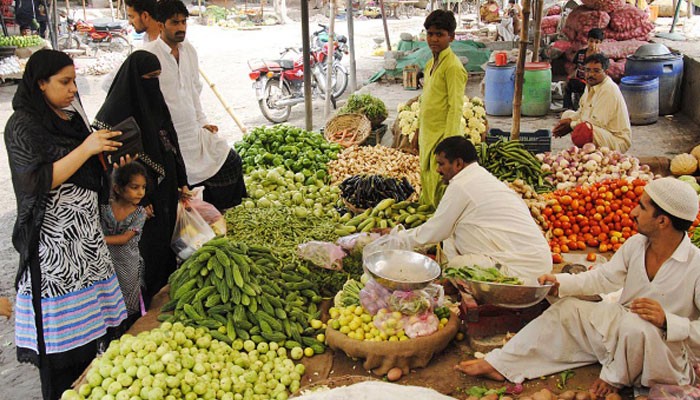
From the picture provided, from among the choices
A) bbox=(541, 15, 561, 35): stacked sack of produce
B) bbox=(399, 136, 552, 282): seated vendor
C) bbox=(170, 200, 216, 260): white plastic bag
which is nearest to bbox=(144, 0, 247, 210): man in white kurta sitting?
bbox=(170, 200, 216, 260): white plastic bag

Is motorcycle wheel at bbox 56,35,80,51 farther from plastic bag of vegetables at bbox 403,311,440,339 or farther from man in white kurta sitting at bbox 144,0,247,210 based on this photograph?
plastic bag of vegetables at bbox 403,311,440,339

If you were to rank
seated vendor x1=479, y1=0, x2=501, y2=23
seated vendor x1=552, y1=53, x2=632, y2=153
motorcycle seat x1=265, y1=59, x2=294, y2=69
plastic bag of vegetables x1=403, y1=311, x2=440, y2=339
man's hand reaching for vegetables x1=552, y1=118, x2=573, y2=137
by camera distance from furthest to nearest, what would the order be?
seated vendor x1=479, y1=0, x2=501, y2=23
motorcycle seat x1=265, y1=59, x2=294, y2=69
man's hand reaching for vegetables x1=552, y1=118, x2=573, y2=137
seated vendor x1=552, y1=53, x2=632, y2=153
plastic bag of vegetables x1=403, y1=311, x2=440, y2=339

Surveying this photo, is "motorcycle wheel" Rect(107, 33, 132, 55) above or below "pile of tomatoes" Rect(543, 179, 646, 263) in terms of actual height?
above

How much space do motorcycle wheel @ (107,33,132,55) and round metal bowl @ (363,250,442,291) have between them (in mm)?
15902

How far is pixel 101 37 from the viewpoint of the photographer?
687 inches

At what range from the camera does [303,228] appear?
4.91 metres

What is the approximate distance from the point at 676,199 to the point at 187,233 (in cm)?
311

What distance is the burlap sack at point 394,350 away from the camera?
3373mm

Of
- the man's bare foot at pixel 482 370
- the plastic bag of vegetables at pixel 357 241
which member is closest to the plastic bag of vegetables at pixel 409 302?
the man's bare foot at pixel 482 370

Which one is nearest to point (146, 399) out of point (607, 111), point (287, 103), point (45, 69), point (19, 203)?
point (19, 203)

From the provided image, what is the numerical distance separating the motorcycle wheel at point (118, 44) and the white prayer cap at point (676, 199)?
56.1ft

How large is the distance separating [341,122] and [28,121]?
17.1 ft

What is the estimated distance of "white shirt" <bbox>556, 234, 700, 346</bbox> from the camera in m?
2.82

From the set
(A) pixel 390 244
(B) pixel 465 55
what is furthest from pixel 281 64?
(A) pixel 390 244
